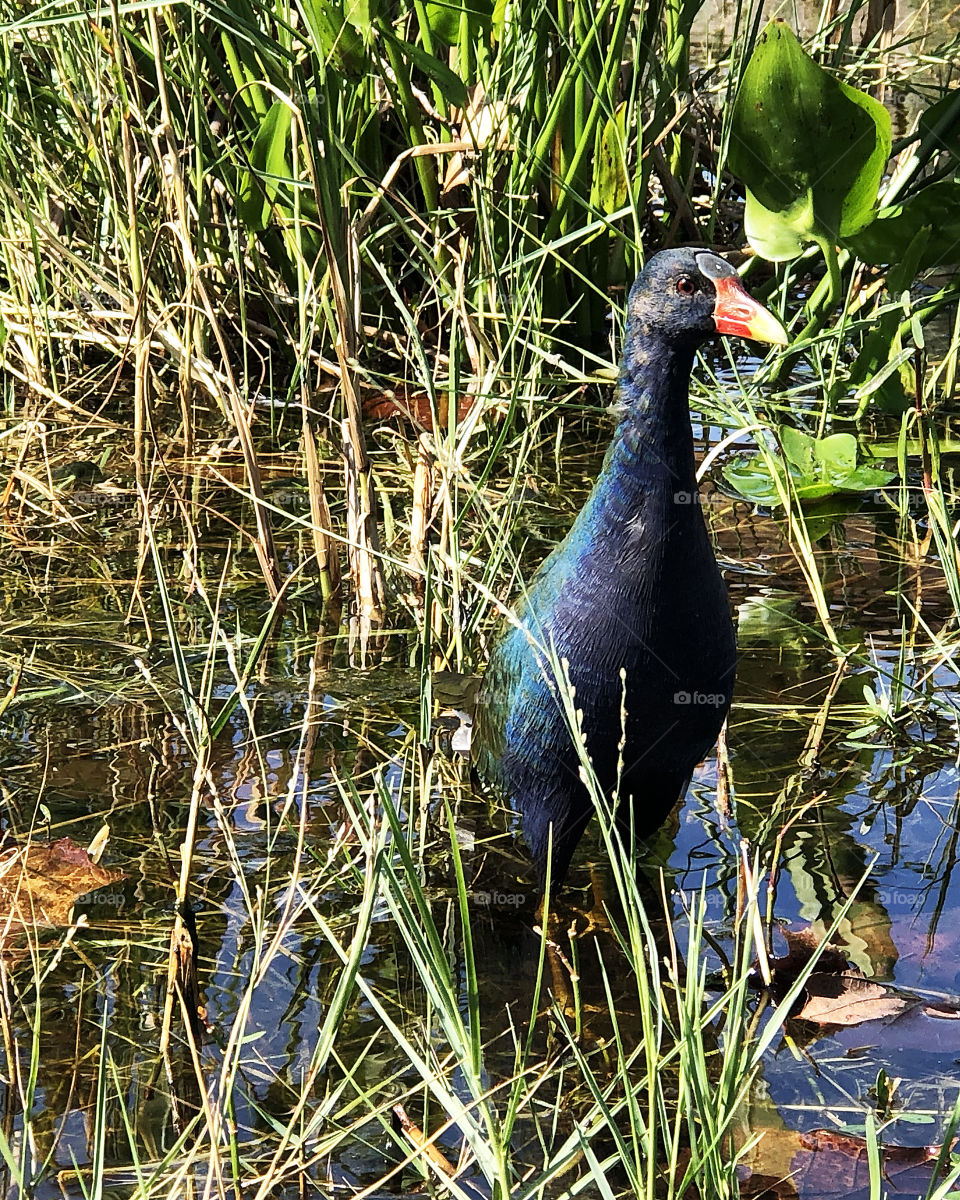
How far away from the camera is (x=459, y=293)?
8.98ft

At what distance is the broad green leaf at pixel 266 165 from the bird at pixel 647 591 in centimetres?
95

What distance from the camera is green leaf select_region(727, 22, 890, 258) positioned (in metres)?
2.80

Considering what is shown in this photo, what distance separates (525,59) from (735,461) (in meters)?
1.07

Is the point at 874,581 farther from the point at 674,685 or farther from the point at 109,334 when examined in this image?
the point at 109,334

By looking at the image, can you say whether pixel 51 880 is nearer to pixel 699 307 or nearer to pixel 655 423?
pixel 655 423

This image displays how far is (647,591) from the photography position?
1.96 metres

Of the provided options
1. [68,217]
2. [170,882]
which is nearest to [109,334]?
[68,217]

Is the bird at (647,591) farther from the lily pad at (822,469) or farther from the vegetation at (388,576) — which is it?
the lily pad at (822,469)

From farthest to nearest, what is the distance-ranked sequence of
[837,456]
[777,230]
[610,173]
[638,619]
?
1. [610,173]
2. [837,456]
3. [777,230]
4. [638,619]
